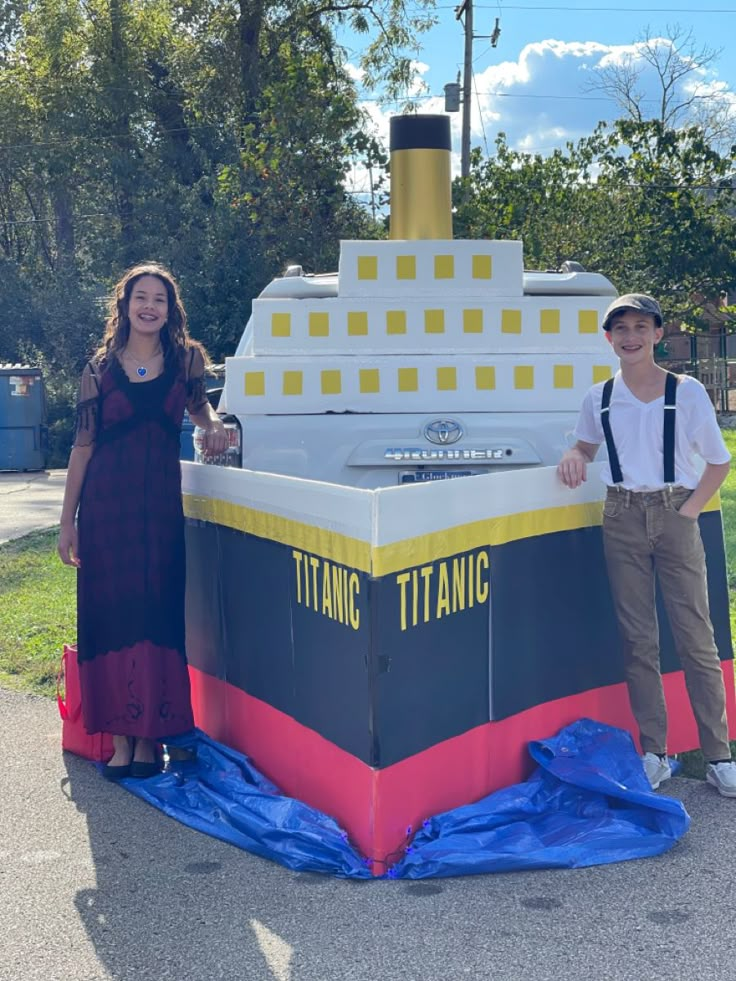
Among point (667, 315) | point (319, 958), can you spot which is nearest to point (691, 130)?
point (667, 315)

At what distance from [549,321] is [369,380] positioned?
37.7 inches

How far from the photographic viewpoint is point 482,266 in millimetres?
5914

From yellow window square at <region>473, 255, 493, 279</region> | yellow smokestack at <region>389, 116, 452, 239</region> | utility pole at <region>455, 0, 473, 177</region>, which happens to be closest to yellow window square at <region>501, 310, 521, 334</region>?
yellow window square at <region>473, 255, 493, 279</region>

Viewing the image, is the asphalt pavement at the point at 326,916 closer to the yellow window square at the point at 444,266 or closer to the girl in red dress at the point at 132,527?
the girl in red dress at the point at 132,527

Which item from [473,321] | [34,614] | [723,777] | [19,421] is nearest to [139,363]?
[473,321]

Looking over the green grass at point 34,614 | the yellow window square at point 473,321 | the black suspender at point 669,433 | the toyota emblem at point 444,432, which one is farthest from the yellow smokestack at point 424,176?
the black suspender at point 669,433

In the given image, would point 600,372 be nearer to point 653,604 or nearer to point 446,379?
point 446,379

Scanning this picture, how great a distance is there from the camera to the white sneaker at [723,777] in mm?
4336

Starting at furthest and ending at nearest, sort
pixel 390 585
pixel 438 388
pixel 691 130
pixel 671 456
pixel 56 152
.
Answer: pixel 56 152
pixel 691 130
pixel 438 388
pixel 671 456
pixel 390 585

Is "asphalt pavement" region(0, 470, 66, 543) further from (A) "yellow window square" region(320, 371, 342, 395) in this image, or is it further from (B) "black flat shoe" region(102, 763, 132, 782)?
(B) "black flat shoe" region(102, 763, 132, 782)

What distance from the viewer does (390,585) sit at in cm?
362

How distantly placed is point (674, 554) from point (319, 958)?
1994mm

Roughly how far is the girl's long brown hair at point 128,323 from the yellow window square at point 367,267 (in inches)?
51.7

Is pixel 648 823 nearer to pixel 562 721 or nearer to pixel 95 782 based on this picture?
pixel 562 721
